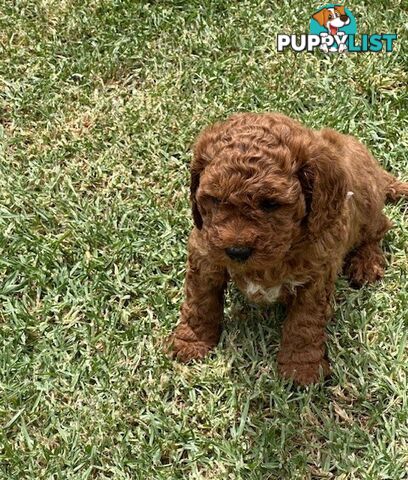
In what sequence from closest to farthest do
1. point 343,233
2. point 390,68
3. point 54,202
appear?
point 343,233 < point 54,202 < point 390,68

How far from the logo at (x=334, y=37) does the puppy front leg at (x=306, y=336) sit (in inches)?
108

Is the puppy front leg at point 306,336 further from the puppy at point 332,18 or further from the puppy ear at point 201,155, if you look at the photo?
the puppy at point 332,18

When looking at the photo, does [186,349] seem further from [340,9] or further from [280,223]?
[340,9]

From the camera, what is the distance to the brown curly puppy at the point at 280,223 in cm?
346

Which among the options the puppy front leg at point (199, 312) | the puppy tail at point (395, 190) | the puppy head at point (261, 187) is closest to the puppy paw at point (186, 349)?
the puppy front leg at point (199, 312)

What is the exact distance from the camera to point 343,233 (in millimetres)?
4031

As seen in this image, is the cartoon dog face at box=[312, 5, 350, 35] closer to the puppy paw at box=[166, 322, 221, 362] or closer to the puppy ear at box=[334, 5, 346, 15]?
the puppy ear at box=[334, 5, 346, 15]

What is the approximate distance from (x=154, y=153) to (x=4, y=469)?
2578 mm

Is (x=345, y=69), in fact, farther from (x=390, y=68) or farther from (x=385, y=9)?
(x=385, y=9)

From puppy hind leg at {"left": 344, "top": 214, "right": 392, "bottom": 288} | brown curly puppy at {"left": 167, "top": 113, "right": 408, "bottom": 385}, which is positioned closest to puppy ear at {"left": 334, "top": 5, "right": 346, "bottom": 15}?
brown curly puppy at {"left": 167, "top": 113, "right": 408, "bottom": 385}

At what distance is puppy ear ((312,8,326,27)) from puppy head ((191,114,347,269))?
2.92m

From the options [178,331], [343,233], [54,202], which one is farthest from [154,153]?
[343,233]

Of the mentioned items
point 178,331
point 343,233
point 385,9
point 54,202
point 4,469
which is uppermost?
point 385,9

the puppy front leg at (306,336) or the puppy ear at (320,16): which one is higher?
the puppy ear at (320,16)
